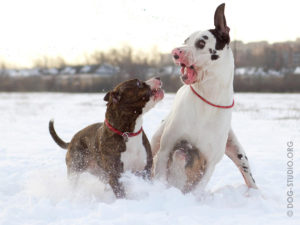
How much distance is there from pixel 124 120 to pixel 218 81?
1.17 meters

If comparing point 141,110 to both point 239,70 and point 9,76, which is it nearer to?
point 239,70

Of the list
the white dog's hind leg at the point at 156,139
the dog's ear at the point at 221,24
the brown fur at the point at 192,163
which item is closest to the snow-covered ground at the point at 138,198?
the brown fur at the point at 192,163

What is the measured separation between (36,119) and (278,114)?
1056 cm

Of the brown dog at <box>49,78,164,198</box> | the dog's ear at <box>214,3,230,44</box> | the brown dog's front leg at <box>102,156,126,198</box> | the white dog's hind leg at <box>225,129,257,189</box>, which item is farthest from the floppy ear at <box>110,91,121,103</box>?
the white dog's hind leg at <box>225,129,257,189</box>

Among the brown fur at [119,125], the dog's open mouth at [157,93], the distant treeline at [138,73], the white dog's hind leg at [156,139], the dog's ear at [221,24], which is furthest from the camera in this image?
the distant treeline at [138,73]

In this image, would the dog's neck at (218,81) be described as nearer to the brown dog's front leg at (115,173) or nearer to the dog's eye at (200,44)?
the dog's eye at (200,44)

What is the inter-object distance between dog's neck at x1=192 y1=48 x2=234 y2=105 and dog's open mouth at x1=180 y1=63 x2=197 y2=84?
0.07 meters

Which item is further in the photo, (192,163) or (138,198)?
(192,163)

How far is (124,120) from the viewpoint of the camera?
449 centimetres

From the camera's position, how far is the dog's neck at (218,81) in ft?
13.6

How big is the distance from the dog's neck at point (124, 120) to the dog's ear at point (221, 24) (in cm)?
131

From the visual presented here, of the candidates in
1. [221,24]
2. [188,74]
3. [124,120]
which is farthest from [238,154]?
[221,24]

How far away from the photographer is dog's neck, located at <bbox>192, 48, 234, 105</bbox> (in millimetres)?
4160

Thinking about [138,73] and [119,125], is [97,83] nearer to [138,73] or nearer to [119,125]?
[138,73]
